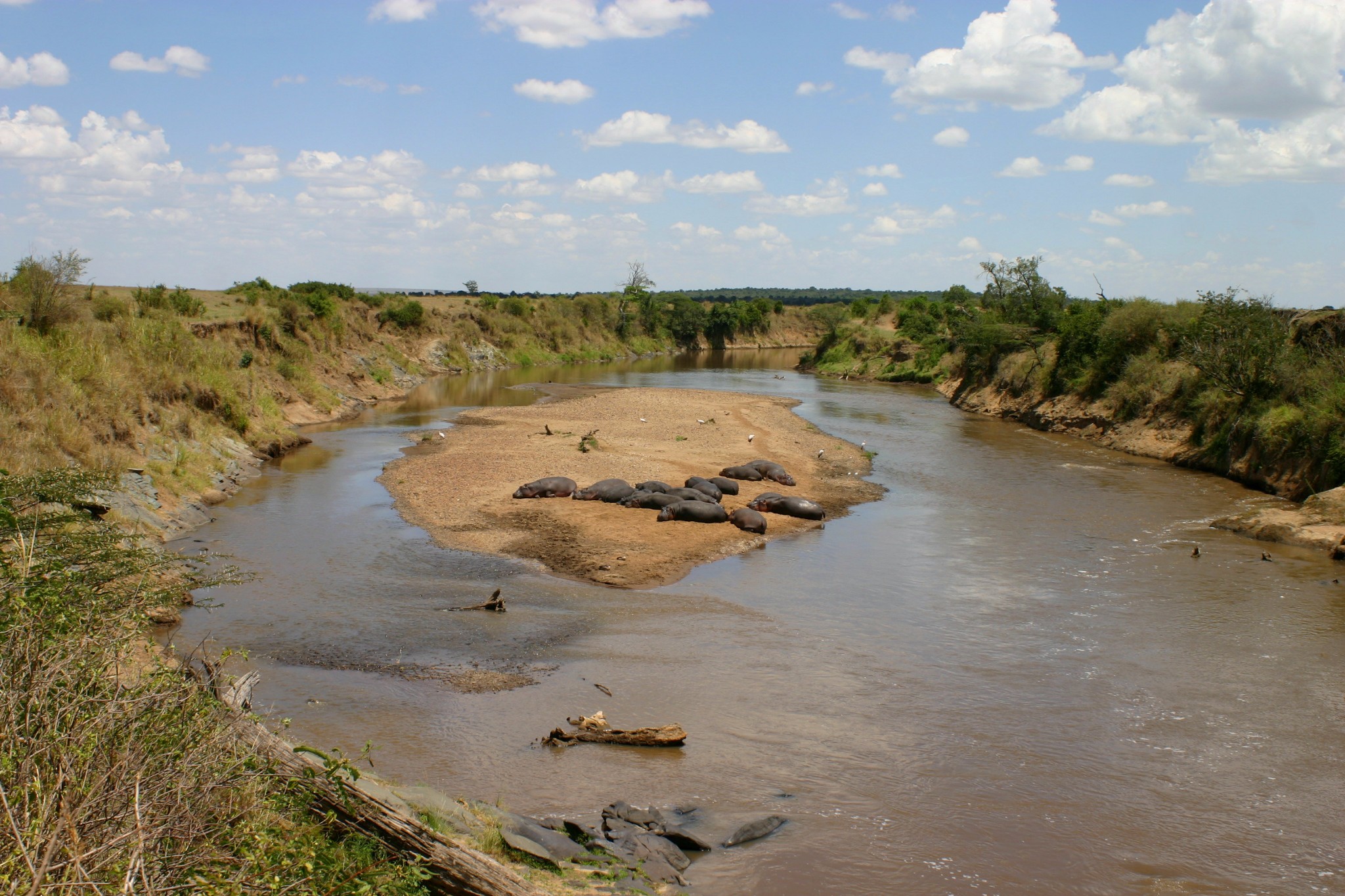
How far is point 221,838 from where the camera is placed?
4.61 meters

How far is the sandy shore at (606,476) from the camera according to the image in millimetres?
16547

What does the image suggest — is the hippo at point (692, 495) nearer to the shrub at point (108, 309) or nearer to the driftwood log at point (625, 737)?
the driftwood log at point (625, 737)

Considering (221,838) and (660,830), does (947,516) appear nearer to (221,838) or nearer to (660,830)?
(660,830)

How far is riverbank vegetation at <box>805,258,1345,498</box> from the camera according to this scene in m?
23.1

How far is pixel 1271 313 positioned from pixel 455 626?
27120 mm

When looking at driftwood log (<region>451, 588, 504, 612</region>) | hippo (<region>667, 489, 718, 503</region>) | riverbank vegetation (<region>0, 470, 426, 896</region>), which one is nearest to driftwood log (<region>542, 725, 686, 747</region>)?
riverbank vegetation (<region>0, 470, 426, 896</region>)

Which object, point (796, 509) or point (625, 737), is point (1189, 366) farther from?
point (625, 737)

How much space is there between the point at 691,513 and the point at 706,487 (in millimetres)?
1974

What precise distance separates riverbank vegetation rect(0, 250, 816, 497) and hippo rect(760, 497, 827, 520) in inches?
482

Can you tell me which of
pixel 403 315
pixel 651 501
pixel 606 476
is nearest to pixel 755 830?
pixel 651 501

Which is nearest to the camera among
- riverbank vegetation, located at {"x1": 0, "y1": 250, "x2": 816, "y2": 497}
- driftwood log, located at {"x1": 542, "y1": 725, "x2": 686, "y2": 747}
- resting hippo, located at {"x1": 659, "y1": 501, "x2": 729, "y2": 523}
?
driftwood log, located at {"x1": 542, "y1": 725, "x2": 686, "y2": 747}

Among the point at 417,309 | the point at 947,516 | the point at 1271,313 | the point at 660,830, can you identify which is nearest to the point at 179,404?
the point at 947,516


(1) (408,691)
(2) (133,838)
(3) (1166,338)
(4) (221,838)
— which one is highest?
(3) (1166,338)

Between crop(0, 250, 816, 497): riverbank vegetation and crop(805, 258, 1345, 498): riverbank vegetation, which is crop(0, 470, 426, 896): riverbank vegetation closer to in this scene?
crop(0, 250, 816, 497): riverbank vegetation
